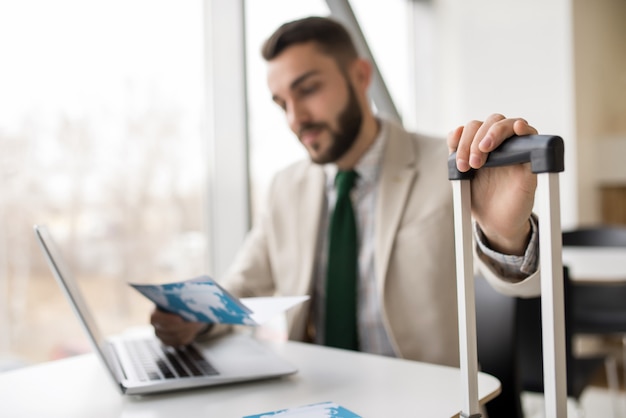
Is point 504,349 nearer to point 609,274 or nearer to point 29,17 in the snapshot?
point 609,274

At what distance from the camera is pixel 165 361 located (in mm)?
1110

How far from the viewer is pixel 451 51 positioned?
14.6 feet

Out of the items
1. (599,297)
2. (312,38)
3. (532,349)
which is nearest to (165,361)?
(312,38)

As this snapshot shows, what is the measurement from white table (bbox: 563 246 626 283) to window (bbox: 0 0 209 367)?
1.41 m

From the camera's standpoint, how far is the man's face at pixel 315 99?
1.56 meters

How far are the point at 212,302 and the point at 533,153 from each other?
1.84 ft

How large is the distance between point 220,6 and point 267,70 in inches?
39.9

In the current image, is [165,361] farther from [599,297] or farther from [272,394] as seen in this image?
[599,297]

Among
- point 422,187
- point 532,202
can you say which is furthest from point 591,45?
point 532,202

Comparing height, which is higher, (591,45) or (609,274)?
(591,45)

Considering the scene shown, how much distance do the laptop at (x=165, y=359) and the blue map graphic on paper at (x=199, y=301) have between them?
0.08m

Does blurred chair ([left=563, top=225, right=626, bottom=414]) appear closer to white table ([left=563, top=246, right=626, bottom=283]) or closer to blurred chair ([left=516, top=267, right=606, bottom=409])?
white table ([left=563, top=246, right=626, bottom=283])

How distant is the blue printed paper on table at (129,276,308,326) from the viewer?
0.93m

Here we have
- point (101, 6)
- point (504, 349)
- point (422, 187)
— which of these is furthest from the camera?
point (101, 6)
